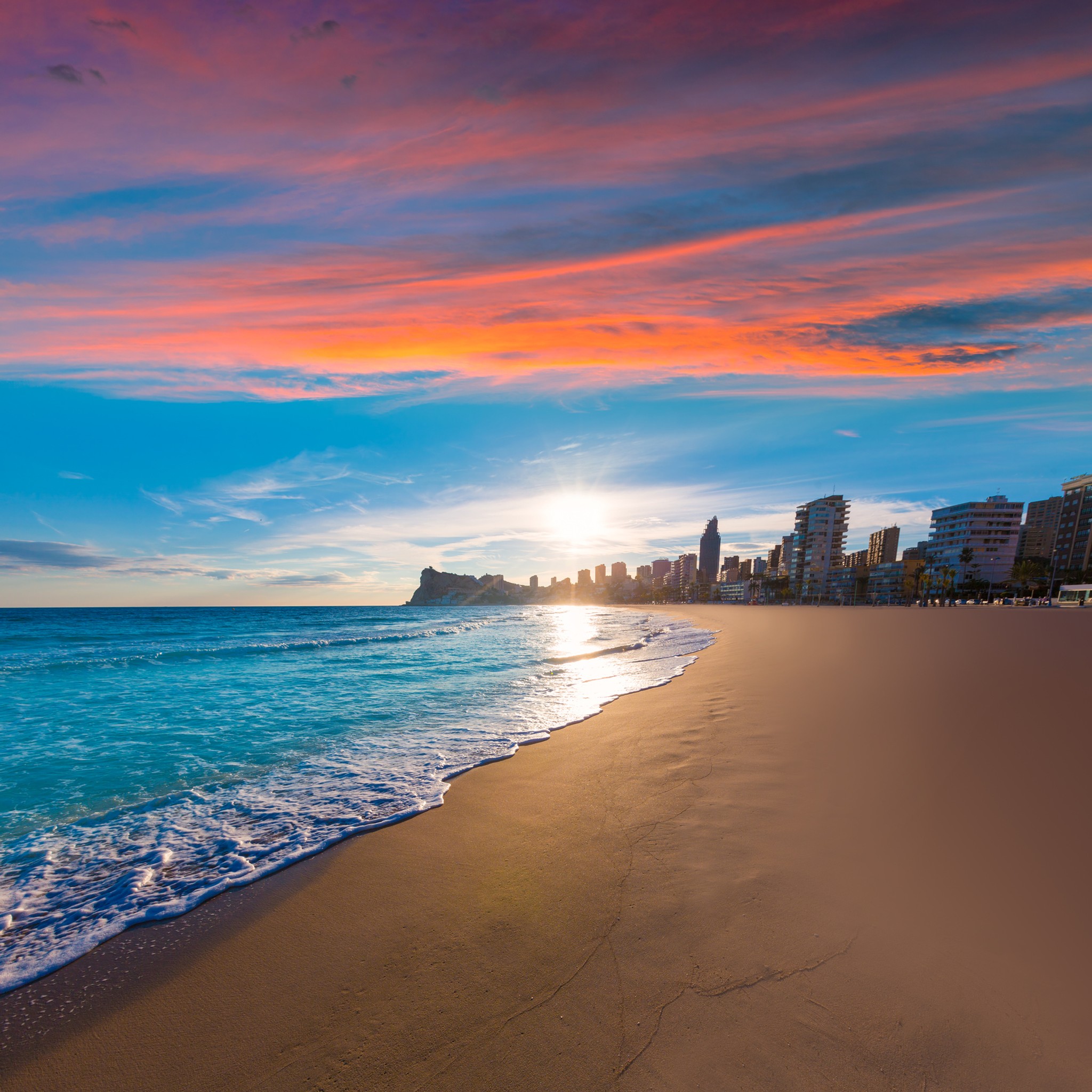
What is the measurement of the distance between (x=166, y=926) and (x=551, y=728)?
621 cm

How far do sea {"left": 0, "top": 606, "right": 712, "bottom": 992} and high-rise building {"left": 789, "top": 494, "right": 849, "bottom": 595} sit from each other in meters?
161

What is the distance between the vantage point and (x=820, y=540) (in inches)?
6275

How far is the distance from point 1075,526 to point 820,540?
59994 millimetres

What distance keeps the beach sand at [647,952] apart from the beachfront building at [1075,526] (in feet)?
567

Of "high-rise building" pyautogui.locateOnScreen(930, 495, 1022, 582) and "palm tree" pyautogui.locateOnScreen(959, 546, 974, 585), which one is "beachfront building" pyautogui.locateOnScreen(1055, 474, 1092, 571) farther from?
"palm tree" pyautogui.locateOnScreen(959, 546, 974, 585)

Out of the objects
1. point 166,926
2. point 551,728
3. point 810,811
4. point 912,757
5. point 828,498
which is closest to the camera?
point 166,926

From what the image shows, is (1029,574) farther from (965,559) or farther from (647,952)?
(647,952)

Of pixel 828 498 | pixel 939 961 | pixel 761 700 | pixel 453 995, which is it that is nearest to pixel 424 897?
pixel 453 995

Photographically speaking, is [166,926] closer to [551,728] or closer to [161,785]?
[161,785]

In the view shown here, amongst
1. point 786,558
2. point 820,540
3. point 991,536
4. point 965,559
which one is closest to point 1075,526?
point 991,536

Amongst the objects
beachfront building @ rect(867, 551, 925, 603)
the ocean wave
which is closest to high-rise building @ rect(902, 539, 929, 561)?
beachfront building @ rect(867, 551, 925, 603)

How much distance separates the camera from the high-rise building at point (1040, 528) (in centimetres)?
16562

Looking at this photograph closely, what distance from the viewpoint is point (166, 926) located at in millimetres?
3996

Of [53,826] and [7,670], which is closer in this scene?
[53,826]
